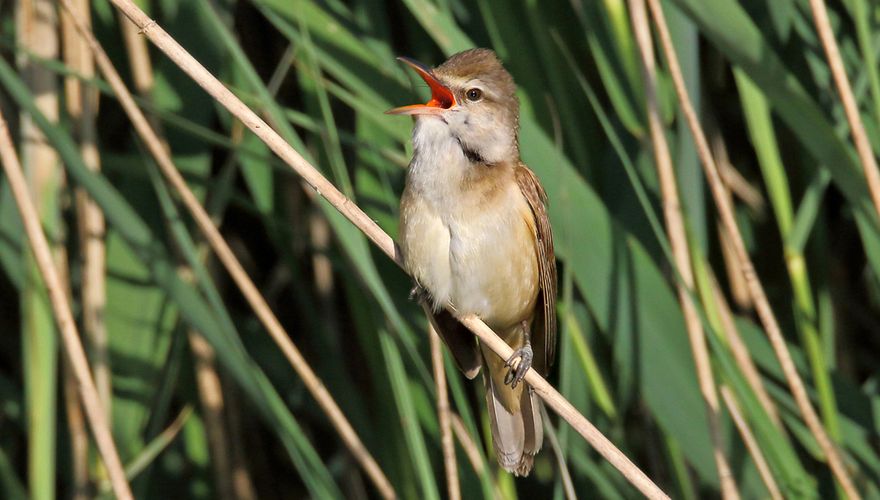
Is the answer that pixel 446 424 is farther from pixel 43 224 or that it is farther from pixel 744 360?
pixel 43 224

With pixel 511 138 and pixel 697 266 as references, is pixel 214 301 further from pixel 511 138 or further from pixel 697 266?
pixel 697 266

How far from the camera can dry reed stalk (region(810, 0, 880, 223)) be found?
2.34 metres

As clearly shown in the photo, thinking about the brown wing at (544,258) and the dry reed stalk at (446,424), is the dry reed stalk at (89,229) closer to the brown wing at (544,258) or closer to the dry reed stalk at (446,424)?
the dry reed stalk at (446,424)

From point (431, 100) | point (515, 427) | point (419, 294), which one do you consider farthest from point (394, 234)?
point (515, 427)

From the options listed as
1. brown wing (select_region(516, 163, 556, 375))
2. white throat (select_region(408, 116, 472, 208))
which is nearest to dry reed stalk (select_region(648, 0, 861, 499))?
brown wing (select_region(516, 163, 556, 375))

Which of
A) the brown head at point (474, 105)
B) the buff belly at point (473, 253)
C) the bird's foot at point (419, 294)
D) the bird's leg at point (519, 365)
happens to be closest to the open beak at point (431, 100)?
the brown head at point (474, 105)

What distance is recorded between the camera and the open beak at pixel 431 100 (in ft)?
7.79

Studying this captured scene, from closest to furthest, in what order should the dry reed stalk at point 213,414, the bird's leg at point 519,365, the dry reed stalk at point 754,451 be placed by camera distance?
1. the dry reed stalk at point 754,451
2. the bird's leg at point 519,365
3. the dry reed stalk at point 213,414

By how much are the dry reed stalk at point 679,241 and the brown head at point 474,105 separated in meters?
0.32

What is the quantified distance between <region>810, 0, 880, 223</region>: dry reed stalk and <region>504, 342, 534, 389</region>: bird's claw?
0.89 metres

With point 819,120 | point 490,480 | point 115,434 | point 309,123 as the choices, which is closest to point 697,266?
point 819,120

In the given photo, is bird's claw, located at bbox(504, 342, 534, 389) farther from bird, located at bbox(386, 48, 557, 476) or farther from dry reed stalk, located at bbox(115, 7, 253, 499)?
dry reed stalk, located at bbox(115, 7, 253, 499)

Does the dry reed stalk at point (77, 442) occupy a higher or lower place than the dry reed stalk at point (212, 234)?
lower

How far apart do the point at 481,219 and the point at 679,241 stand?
18.1 inches
